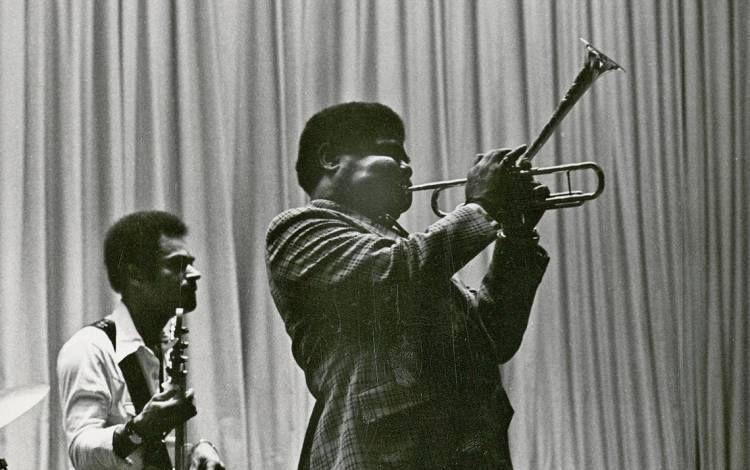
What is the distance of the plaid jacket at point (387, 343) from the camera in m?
1.54

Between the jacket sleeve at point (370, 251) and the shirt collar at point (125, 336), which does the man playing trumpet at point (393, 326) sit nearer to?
the jacket sleeve at point (370, 251)

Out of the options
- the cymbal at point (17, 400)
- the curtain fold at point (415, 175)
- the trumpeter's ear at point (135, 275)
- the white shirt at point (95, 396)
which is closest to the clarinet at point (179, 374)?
the white shirt at point (95, 396)

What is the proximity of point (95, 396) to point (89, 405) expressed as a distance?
2 cm

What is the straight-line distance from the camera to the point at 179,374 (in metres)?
1.76

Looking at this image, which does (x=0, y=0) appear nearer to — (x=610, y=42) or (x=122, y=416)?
(x=122, y=416)

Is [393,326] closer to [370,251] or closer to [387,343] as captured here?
[387,343]

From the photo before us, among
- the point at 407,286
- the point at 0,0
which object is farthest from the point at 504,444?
the point at 0,0

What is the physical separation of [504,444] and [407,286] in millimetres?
309

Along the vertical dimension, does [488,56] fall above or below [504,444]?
above

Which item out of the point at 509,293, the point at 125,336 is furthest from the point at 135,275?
the point at 509,293

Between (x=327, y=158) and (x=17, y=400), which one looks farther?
(x=327, y=158)

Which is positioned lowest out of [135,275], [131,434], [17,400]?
[131,434]

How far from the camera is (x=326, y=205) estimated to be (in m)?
1.70

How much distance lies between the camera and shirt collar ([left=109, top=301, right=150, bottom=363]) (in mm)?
1858
